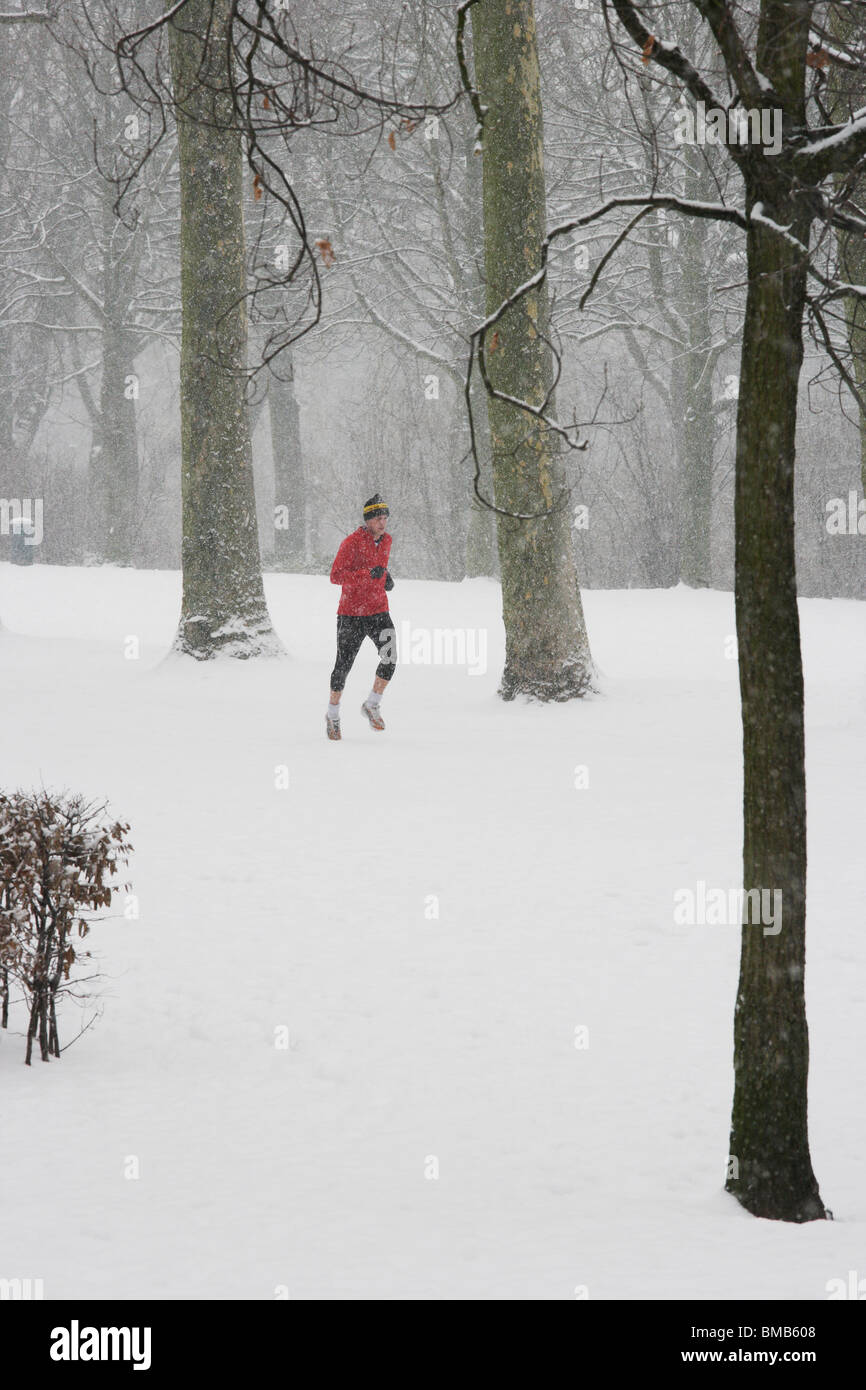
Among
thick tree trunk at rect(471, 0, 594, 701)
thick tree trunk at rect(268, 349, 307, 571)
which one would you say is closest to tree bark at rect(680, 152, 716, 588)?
thick tree trunk at rect(268, 349, 307, 571)

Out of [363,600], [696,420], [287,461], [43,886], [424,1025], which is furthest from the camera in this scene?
[287,461]

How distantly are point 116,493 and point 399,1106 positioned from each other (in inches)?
1002

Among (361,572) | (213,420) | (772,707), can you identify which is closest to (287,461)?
(213,420)

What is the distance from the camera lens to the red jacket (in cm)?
1084

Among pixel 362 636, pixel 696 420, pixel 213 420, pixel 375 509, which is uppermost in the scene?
pixel 696 420

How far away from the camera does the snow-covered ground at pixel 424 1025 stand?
3.58 m

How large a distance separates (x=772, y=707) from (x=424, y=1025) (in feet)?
7.59

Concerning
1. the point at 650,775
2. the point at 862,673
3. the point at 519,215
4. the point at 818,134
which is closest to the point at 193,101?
the point at 519,215

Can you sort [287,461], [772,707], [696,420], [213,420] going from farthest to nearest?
[287,461] < [696,420] < [213,420] < [772,707]

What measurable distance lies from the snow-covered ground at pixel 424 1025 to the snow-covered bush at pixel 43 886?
0.34m

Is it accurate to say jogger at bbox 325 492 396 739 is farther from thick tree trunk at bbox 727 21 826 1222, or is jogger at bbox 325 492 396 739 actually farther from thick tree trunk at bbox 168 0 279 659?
thick tree trunk at bbox 727 21 826 1222

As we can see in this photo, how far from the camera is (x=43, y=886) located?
475 cm

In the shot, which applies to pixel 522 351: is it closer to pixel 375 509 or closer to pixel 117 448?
pixel 375 509
